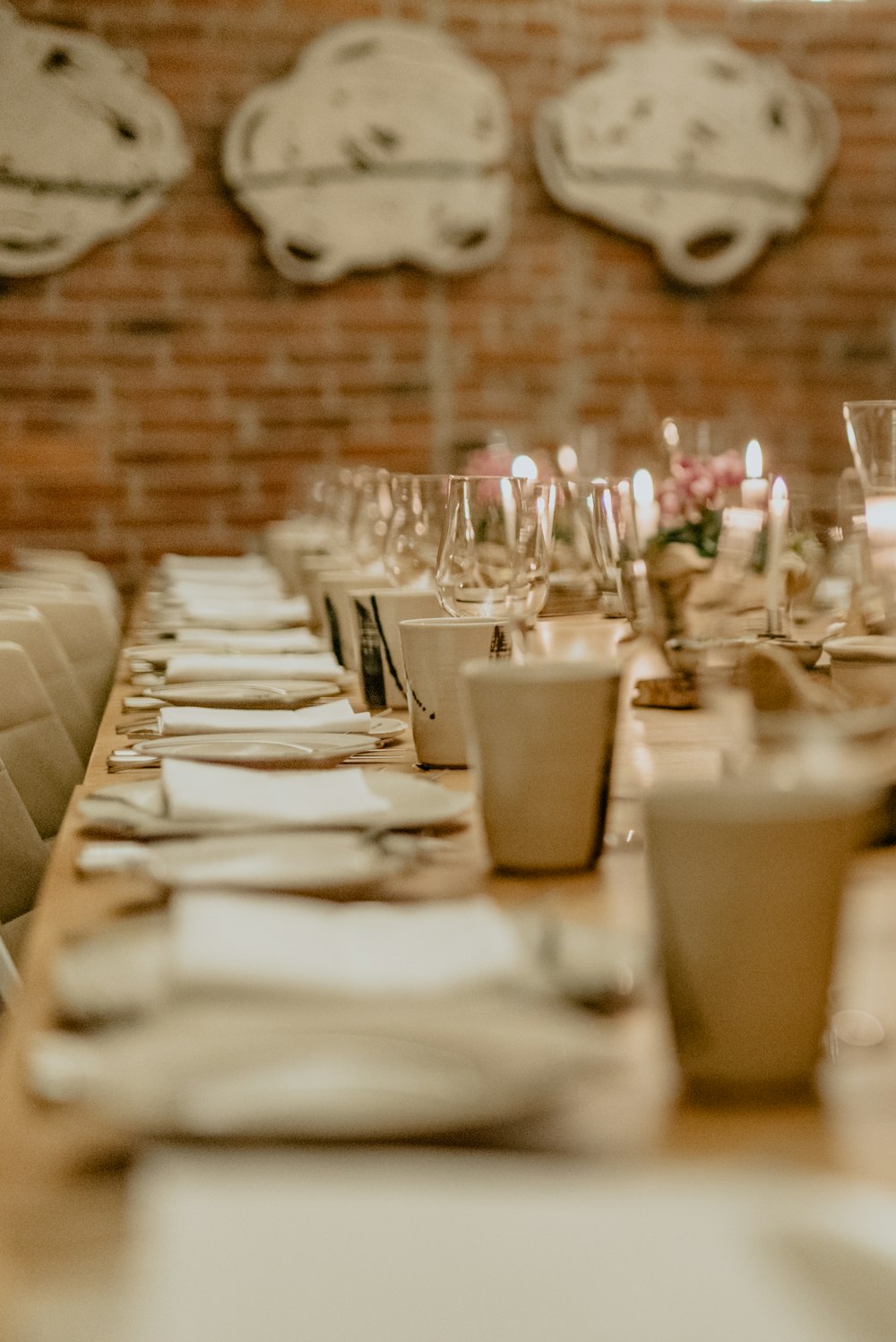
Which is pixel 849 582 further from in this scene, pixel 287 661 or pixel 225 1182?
pixel 225 1182

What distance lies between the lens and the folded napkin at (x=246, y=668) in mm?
1482

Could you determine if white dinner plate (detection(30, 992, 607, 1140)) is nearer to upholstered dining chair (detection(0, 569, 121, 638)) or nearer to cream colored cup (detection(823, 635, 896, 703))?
cream colored cup (detection(823, 635, 896, 703))

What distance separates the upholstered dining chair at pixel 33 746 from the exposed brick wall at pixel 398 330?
2243 millimetres

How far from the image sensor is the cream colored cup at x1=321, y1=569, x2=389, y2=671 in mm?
1708

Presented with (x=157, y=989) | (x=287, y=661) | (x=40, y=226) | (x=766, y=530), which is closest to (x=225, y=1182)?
(x=157, y=989)

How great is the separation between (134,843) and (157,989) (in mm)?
351

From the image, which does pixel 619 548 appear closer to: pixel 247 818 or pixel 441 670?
pixel 441 670

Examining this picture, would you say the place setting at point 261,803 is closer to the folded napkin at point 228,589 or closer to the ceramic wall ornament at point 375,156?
the folded napkin at point 228,589

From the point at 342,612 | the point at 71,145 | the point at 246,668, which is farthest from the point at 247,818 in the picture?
the point at 71,145

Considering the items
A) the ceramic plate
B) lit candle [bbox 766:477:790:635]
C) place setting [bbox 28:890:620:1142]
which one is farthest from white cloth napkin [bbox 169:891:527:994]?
lit candle [bbox 766:477:790:635]

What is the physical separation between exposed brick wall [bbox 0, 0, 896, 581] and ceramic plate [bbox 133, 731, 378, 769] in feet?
9.97

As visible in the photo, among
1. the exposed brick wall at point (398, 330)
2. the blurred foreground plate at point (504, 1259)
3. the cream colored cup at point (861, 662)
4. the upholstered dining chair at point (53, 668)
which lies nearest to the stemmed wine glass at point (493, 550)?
the cream colored cup at point (861, 662)

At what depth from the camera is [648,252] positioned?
428 centimetres

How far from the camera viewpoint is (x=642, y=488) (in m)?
1.72
